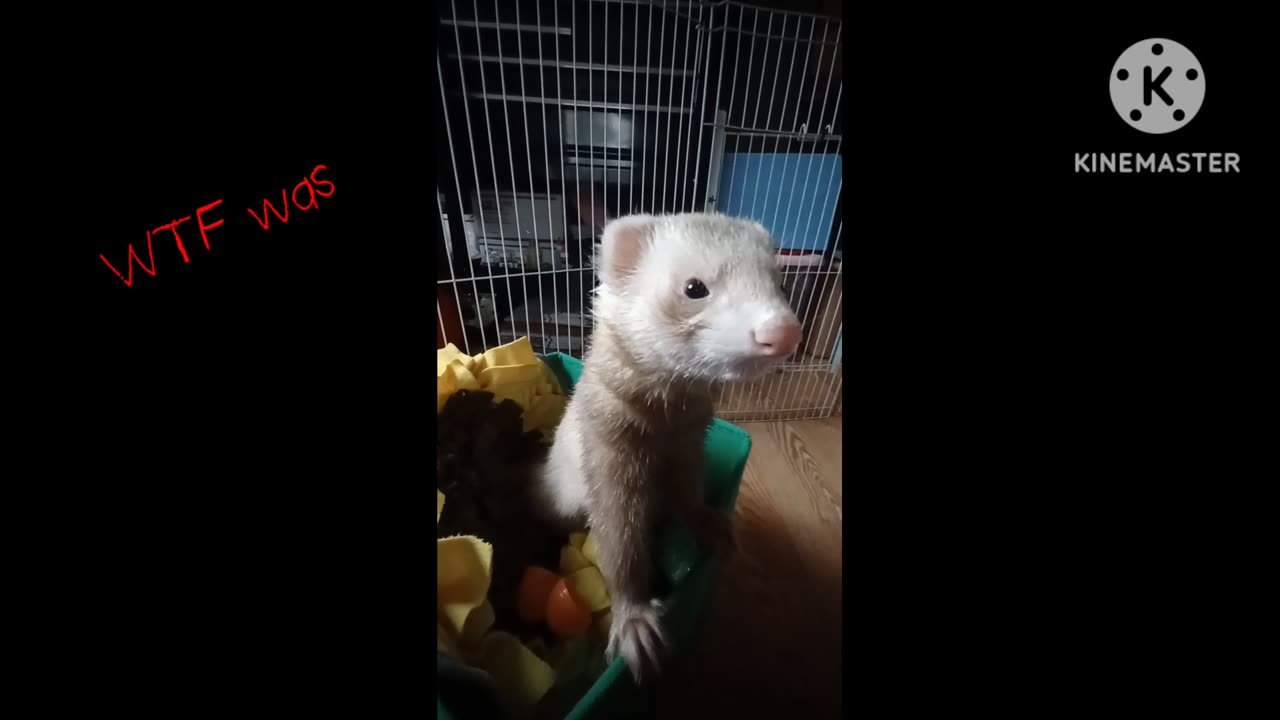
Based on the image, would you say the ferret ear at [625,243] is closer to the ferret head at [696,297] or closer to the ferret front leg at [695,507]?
the ferret head at [696,297]

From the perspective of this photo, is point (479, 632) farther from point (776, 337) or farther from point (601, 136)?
point (601, 136)

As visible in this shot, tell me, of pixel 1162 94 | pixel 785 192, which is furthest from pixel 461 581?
pixel 785 192

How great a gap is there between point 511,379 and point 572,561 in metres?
0.28

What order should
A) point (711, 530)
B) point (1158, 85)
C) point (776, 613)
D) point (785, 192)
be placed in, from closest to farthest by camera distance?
1. point (1158, 85)
2. point (711, 530)
3. point (776, 613)
4. point (785, 192)

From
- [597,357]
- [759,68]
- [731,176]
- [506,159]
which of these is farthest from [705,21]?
[597,357]

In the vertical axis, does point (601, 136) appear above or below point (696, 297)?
above

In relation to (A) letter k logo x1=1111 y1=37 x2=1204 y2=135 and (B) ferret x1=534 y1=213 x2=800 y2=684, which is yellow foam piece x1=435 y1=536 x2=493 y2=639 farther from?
(A) letter k logo x1=1111 y1=37 x2=1204 y2=135

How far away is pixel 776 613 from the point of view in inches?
32.1

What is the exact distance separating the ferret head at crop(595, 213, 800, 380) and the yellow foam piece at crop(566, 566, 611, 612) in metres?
0.27

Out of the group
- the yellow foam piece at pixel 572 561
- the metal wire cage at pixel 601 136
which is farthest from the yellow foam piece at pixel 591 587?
the metal wire cage at pixel 601 136

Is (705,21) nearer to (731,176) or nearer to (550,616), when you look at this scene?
(731,176)

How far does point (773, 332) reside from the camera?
0.45m

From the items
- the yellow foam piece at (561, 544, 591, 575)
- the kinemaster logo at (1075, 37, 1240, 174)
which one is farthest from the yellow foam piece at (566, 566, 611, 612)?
the kinemaster logo at (1075, 37, 1240, 174)

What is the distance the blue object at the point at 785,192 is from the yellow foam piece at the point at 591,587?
648 mm
